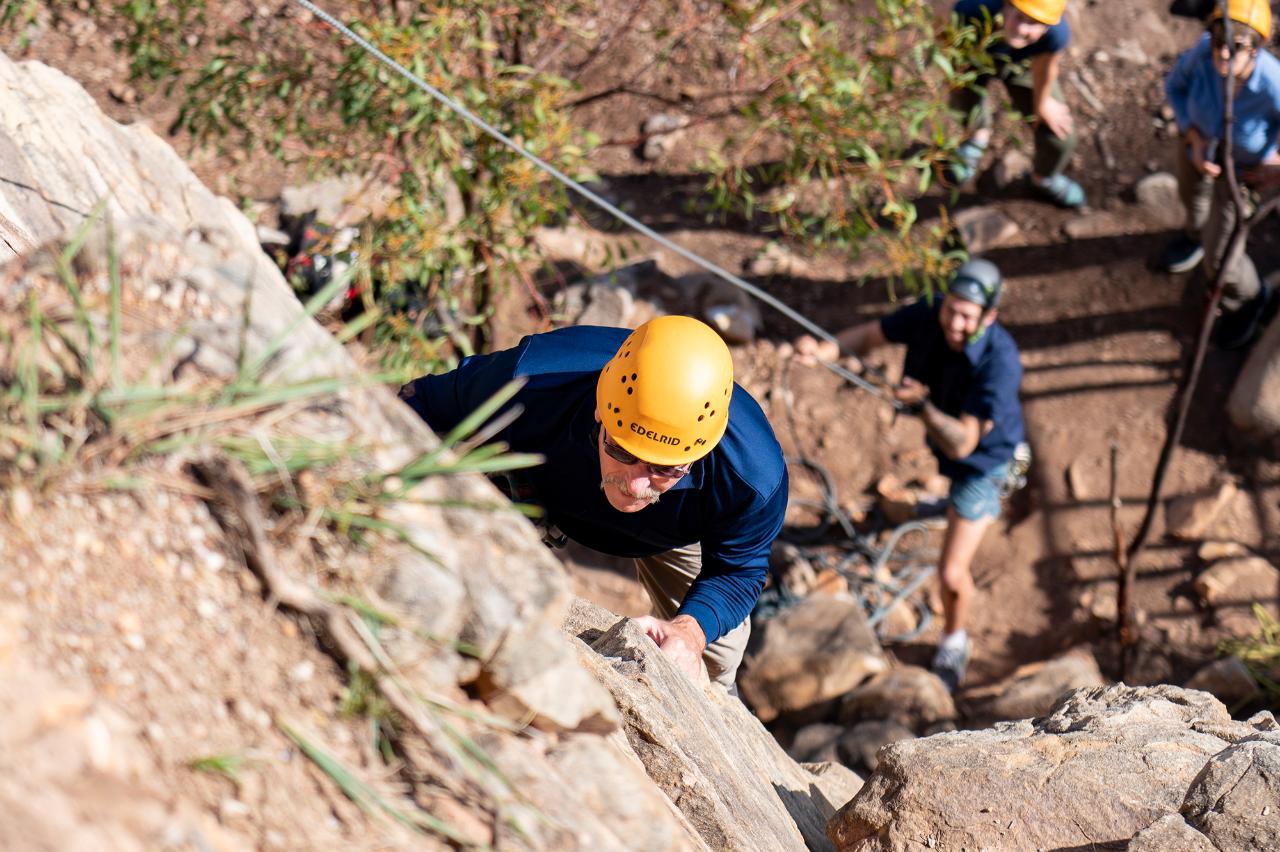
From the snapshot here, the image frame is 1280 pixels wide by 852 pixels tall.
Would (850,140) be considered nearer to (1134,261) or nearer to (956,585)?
(956,585)

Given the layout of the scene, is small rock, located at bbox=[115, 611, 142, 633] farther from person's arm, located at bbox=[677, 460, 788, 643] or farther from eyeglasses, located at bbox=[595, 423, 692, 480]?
person's arm, located at bbox=[677, 460, 788, 643]

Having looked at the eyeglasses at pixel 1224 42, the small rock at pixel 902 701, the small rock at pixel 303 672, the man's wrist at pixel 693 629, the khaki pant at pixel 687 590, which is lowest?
the small rock at pixel 902 701

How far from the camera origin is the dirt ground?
6391 mm

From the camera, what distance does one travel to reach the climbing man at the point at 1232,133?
Answer: 214 inches

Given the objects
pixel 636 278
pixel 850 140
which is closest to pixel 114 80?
pixel 636 278

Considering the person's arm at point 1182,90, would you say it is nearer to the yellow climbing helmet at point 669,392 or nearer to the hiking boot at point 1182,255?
the hiking boot at point 1182,255

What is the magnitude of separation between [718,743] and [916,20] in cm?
328

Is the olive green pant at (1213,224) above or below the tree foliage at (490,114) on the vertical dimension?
below

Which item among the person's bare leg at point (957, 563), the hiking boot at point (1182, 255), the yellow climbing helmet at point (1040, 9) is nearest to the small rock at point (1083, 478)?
the person's bare leg at point (957, 563)

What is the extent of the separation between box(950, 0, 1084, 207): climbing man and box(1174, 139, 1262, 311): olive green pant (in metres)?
0.86

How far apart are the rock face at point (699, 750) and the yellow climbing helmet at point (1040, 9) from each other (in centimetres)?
443

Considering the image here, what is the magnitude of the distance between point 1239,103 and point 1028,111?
1572mm

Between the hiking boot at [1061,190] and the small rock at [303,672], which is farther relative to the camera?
the hiking boot at [1061,190]

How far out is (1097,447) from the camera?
22.3 feet
